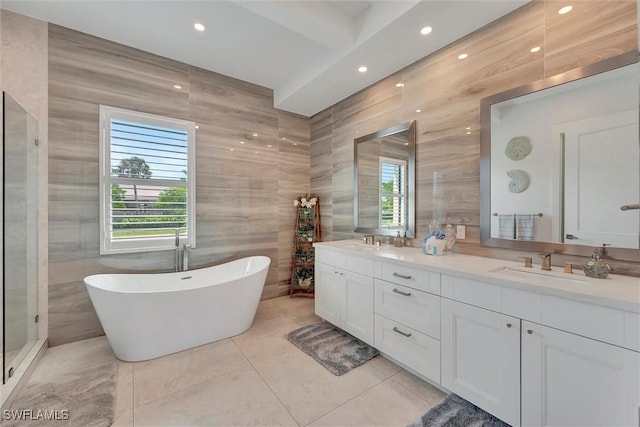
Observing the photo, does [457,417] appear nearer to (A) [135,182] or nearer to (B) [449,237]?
(B) [449,237]

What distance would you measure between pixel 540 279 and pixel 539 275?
150 mm

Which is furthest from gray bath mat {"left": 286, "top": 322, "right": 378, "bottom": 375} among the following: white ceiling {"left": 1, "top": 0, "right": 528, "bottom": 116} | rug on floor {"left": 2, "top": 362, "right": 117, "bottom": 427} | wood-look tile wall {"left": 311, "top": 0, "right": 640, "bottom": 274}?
white ceiling {"left": 1, "top": 0, "right": 528, "bottom": 116}

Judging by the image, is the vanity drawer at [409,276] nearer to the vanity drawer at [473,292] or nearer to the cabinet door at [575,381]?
the vanity drawer at [473,292]

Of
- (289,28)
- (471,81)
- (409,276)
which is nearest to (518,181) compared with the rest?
(471,81)

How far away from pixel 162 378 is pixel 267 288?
1688mm

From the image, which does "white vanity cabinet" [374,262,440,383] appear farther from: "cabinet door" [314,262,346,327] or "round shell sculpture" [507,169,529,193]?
"round shell sculpture" [507,169,529,193]

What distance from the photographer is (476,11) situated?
181 cm

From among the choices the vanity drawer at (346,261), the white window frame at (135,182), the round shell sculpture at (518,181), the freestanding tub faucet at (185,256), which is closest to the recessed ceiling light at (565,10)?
the round shell sculpture at (518,181)

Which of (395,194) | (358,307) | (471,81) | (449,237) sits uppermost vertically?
(471,81)

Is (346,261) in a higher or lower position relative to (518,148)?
lower

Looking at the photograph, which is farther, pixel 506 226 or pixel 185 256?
pixel 185 256

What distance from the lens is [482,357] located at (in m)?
1.46

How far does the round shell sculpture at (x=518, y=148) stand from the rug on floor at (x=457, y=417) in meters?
1.66

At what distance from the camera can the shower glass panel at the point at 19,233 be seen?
6.02 ft
